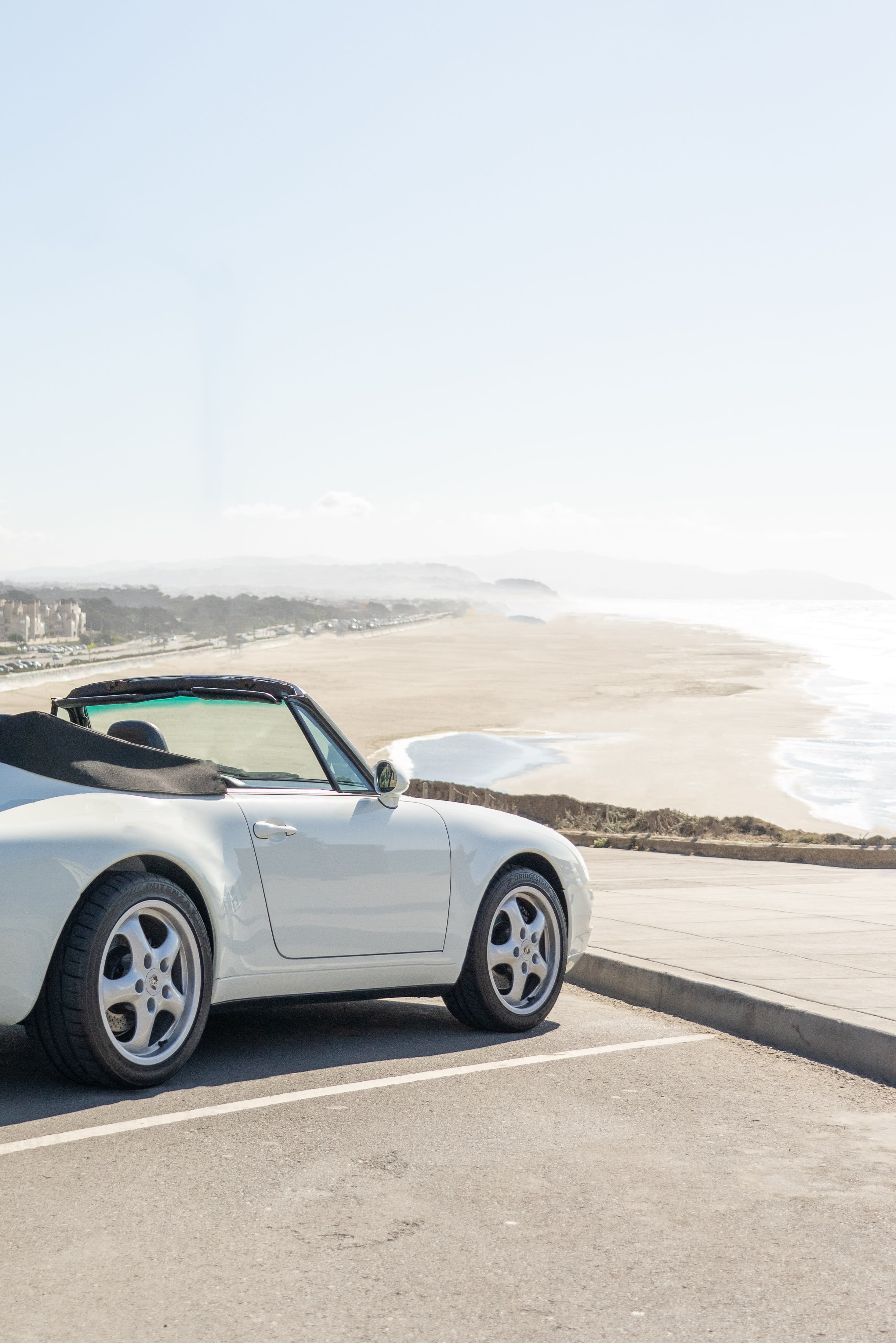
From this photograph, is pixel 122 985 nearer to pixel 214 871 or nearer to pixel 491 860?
pixel 214 871

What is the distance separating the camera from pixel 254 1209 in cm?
386

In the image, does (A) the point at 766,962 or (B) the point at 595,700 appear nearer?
(A) the point at 766,962

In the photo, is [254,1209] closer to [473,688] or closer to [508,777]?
[508,777]

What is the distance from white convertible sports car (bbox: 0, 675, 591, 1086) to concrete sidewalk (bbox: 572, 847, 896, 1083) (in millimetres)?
700

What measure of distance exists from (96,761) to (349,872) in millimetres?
1114

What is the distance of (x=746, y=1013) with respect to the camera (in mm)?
A: 6395

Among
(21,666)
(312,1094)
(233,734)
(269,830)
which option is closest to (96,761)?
(269,830)

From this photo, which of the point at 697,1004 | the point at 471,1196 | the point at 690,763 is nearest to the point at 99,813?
the point at 471,1196

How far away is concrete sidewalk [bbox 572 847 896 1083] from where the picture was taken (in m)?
6.01

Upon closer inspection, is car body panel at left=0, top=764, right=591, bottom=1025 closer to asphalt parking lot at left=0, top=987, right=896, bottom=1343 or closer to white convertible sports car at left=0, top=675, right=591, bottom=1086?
white convertible sports car at left=0, top=675, right=591, bottom=1086

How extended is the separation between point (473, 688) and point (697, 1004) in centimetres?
6266

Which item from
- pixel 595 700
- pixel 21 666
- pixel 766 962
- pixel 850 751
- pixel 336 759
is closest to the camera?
pixel 336 759

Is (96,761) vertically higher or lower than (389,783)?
higher

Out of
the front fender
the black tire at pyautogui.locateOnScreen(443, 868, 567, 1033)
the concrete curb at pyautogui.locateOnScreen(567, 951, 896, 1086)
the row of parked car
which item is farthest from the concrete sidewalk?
the row of parked car
